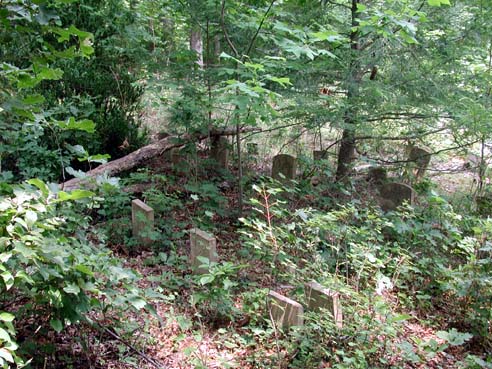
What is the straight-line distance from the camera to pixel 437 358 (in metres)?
3.16

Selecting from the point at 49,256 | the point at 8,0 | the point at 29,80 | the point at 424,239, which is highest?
the point at 8,0

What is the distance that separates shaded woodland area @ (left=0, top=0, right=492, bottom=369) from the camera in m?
2.28

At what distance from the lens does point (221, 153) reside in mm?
5953

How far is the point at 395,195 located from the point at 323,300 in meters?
2.35

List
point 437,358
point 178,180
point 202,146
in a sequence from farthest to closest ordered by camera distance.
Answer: point 202,146 < point 178,180 < point 437,358

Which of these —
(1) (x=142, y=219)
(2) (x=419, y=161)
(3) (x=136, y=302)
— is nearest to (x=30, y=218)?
(3) (x=136, y=302)

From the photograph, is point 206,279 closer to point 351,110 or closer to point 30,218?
point 30,218

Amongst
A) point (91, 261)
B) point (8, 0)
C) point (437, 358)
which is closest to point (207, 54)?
point (8, 0)

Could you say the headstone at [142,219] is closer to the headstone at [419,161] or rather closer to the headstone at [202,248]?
the headstone at [202,248]

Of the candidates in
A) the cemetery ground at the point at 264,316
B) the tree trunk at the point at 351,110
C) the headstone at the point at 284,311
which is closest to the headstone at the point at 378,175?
the tree trunk at the point at 351,110

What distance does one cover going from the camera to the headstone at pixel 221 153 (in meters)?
5.93

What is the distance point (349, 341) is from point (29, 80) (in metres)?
2.54

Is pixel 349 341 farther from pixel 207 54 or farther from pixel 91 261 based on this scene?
pixel 207 54

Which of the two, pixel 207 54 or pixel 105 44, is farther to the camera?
pixel 105 44
